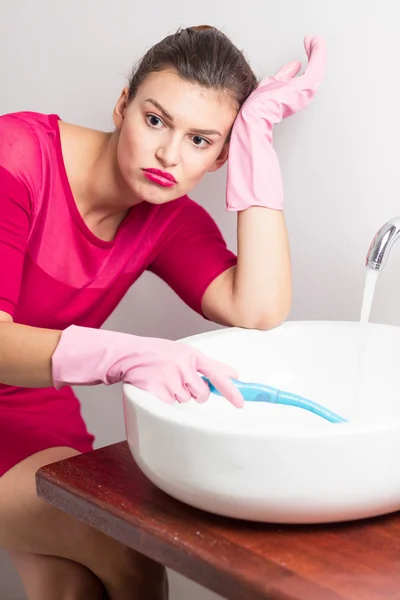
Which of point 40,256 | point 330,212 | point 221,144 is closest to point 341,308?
point 330,212

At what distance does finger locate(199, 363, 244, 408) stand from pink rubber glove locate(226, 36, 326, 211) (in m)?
0.43

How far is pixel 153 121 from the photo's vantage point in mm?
1298

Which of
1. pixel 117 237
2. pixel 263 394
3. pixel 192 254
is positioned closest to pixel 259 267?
pixel 192 254

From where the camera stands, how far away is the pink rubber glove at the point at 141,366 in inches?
40.8

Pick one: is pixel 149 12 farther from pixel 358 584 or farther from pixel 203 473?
pixel 358 584

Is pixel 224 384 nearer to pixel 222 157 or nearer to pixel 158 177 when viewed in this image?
pixel 158 177

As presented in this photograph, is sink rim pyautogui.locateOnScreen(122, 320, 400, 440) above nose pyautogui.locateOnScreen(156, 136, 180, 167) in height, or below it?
below

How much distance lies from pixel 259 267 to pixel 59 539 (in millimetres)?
532

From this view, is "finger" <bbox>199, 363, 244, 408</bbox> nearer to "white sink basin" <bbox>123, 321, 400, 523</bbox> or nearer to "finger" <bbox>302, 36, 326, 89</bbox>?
"white sink basin" <bbox>123, 321, 400, 523</bbox>

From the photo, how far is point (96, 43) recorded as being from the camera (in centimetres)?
184

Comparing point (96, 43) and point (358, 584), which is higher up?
point (96, 43)

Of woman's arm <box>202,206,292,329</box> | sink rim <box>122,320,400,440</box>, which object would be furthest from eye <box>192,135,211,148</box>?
sink rim <box>122,320,400,440</box>

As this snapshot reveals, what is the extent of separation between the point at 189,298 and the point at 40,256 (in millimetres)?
282

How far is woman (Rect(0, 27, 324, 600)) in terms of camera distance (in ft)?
4.17
